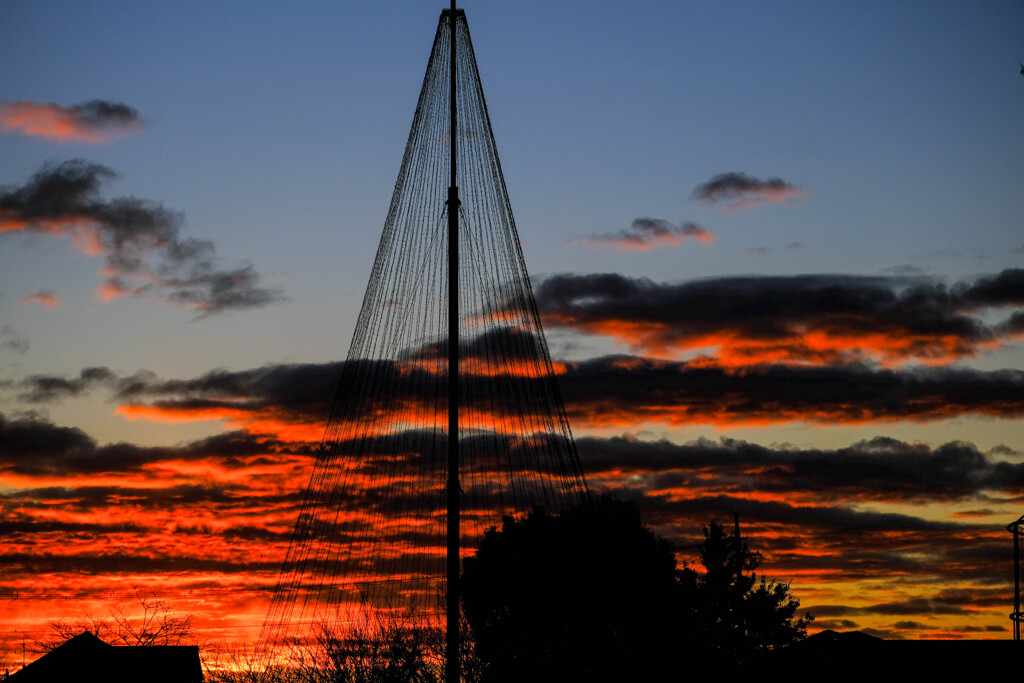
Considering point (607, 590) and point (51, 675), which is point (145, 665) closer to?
point (51, 675)

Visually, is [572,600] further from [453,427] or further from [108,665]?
[108,665]

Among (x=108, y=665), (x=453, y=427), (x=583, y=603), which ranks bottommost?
(x=108, y=665)

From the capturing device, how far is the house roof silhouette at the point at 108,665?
62875mm

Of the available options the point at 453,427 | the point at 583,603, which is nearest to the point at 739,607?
the point at 583,603

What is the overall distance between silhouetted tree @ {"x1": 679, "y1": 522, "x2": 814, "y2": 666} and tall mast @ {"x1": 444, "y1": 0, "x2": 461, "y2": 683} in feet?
144

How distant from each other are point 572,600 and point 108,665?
31.8m

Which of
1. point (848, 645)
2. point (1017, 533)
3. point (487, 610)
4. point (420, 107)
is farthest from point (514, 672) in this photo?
point (420, 107)

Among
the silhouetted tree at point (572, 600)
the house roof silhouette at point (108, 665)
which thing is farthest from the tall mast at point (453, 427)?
the house roof silhouette at point (108, 665)

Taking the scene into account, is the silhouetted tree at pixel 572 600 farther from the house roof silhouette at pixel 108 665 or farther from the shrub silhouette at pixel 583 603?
the house roof silhouette at pixel 108 665

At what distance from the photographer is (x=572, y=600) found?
5325 centimetres

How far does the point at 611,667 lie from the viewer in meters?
52.7

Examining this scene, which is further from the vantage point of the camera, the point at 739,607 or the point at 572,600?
the point at 739,607

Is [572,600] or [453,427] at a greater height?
[453,427]

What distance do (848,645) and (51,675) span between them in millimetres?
45066
